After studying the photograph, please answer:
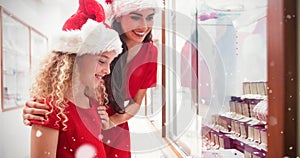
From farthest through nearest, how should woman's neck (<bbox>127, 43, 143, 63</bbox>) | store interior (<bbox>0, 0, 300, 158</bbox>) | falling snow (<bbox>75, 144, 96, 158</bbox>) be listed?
woman's neck (<bbox>127, 43, 143, 63</bbox>) < falling snow (<bbox>75, 144, 96, 158</bbox>) < store interior (<bbox>0, 0, 300, 158</bbox>)

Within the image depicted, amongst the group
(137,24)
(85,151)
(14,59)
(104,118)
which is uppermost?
(137,24)

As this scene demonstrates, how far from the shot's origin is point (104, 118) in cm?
118

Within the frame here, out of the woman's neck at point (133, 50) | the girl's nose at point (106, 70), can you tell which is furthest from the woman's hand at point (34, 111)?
the woman's neck at point (133, 50)

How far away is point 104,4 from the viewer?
113 centimetres

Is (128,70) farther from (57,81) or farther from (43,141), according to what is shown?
(43,141)

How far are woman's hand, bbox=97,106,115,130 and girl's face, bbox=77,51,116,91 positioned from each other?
0.09 meters

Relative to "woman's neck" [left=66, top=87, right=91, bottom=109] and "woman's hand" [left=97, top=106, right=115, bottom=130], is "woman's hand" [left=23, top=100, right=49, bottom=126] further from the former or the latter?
"woman's hand" [left=97, top=106, right=115, bottom=130]

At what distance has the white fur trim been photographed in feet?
3.49

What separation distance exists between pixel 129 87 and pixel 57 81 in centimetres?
29

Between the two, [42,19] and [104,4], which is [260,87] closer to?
A: [104,4]

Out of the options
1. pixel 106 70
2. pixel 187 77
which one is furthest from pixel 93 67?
pixel 187 77

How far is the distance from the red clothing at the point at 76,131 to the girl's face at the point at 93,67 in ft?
0.33

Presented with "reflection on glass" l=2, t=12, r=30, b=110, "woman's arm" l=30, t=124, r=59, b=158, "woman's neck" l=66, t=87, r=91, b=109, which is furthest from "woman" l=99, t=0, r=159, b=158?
"reflection on glass" l=2, t=12, r=30, b=110

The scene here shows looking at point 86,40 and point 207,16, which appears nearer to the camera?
point 86,40
